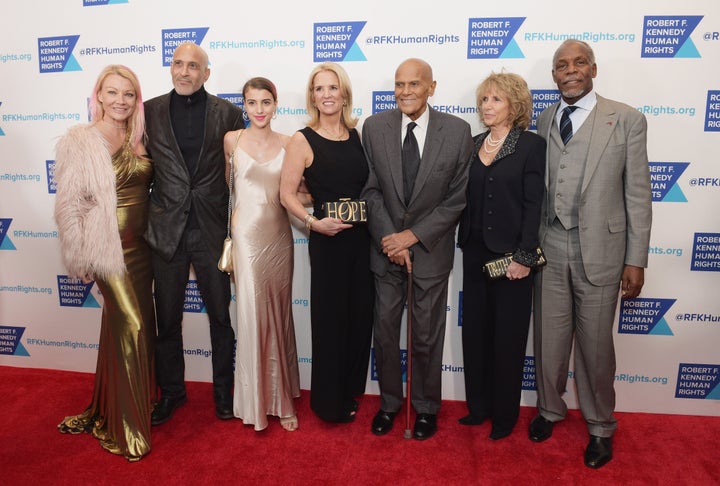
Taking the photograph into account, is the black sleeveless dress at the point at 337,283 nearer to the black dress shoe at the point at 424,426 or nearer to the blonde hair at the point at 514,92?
the black dress shoe at the point at 424,426

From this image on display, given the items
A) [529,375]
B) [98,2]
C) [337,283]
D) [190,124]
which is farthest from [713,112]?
[98,2]

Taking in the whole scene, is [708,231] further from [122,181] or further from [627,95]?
[122,181]

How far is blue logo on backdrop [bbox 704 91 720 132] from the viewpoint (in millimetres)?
3193

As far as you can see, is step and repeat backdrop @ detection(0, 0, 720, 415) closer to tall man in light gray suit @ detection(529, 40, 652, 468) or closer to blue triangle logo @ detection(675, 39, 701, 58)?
blue triangle logo @ detection(675, 39, 701, 58)

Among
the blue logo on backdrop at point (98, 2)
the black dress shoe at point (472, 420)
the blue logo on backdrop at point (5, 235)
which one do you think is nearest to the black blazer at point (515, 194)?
the black dress shoe at point (472, 420)

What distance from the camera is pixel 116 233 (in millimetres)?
2799

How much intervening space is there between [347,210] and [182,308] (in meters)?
1.30

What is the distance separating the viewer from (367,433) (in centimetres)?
316

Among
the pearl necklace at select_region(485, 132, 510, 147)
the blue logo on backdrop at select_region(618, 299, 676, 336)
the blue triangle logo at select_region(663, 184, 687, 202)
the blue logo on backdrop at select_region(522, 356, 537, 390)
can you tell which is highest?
the pearl necklace at select_region(485, 132, 510, 147)

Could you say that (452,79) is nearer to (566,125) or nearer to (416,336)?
(566,125)

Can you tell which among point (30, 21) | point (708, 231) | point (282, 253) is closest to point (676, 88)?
point (708, 231)

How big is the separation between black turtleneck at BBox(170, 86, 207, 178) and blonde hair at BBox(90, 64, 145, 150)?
0.18 metres

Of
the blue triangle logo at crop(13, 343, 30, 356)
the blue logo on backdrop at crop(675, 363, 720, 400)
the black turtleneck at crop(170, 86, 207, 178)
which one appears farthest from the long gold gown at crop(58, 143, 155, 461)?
the blue logo on backdrop at crop(675, 363, 720, 400)

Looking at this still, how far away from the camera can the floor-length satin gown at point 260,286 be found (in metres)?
2.98
